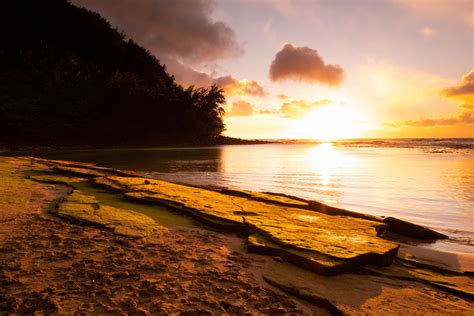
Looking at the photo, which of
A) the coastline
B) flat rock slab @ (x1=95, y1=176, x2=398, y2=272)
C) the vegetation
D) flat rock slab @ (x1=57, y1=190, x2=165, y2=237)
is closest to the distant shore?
the vegetation

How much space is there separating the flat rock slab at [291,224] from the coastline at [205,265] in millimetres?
27

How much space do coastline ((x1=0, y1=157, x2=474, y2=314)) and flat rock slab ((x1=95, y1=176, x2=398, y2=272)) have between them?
3 centimetres

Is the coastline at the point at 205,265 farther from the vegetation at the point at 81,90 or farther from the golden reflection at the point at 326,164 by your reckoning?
the vegetation at the point at 81,90

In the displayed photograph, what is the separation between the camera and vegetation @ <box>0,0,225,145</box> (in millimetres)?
35469

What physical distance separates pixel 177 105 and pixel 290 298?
43057 millimetres

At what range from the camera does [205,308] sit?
2578mm

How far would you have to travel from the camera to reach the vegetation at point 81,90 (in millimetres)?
35469

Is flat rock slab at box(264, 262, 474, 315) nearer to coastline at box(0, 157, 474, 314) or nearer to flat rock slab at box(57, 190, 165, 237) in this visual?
coastline at box(0, 157, 474, 314)

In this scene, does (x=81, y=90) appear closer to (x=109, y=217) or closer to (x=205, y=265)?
(x=109, y=217)

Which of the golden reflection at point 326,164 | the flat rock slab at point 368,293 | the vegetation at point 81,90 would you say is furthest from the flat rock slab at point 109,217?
the vegetation at point 81,90

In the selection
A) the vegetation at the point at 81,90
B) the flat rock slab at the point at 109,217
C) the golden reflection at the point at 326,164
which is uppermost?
the vegetation at the point at 81,90

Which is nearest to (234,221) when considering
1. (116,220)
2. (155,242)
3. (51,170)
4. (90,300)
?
(155,242)

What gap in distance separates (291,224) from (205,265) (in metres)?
1.92

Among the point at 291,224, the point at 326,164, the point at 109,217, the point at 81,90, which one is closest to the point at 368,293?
the point at 291,224
